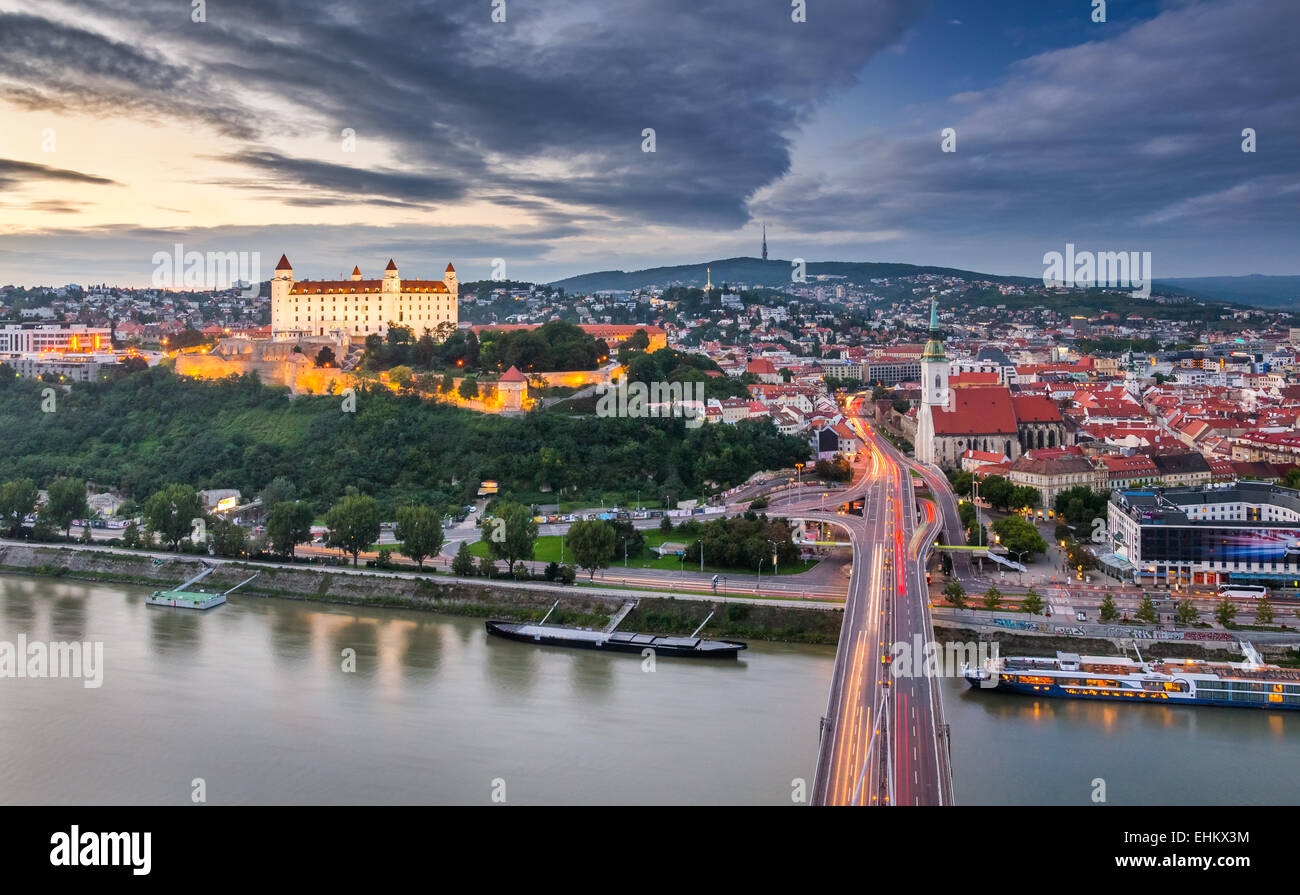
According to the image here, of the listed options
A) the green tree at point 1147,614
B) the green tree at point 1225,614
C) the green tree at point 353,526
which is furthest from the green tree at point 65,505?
the green tree at point 1225,614

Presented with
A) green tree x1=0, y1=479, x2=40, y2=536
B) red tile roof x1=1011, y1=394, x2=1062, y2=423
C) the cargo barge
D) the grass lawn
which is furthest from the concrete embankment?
red tile roof x1=1011, y1=394, x2=1062, y2=423

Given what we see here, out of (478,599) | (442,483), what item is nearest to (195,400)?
(442,483)

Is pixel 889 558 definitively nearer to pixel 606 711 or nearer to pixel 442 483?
pixel 606 711

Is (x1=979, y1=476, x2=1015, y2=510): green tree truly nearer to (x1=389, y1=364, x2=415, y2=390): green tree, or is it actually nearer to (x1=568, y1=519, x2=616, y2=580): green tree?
(x1=568, y1=519, x2=616, y2=580): green tree

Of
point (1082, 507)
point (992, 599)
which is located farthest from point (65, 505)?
point (1082, 507)

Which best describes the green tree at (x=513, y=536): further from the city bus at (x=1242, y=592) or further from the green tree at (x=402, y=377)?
the city bus at (x=1242, y=592)
